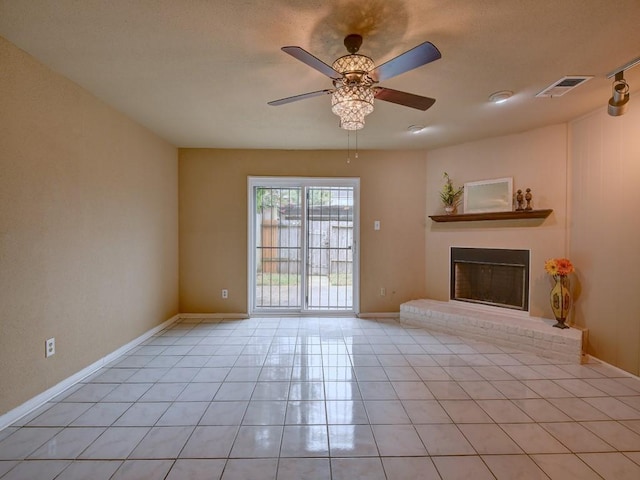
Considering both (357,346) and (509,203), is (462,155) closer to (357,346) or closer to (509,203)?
(509,203)

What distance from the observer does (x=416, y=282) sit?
4.33 meters

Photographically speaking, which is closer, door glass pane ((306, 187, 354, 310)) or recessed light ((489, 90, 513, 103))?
recessed light ((489, 90, 513, 103))

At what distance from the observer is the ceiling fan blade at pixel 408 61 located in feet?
4.51

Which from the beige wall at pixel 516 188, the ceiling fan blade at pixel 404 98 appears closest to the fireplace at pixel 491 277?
the beige wall at pixel 516 188

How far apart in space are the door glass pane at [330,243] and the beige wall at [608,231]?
2.64m

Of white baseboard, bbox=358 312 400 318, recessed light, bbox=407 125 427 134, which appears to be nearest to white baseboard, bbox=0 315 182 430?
white baseboard, bbox=358 312 400 318

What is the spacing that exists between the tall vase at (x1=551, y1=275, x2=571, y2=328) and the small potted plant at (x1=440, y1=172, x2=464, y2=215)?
55.6 inches

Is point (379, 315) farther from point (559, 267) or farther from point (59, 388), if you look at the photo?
point (59, 388)

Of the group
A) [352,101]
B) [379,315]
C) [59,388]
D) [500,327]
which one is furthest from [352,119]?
[379,315]

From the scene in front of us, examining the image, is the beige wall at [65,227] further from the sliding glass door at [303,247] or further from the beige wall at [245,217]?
the sliding glass door at [303,247]

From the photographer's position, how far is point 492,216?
3600 mm

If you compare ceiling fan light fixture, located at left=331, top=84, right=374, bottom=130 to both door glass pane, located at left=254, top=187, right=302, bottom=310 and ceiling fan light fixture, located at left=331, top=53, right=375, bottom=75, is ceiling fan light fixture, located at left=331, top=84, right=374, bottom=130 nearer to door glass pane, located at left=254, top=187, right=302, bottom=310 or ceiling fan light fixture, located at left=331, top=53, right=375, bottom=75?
ceiling fan light fixture, located at left=331, top=53, right=375, bottom=75

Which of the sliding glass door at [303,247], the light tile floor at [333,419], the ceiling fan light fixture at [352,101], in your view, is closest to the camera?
the light tile floor at [333,419]

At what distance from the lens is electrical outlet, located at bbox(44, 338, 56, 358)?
7.11 feet
